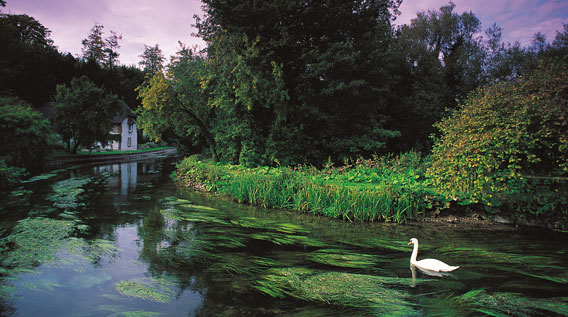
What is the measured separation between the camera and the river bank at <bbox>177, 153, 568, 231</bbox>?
8.55 meters

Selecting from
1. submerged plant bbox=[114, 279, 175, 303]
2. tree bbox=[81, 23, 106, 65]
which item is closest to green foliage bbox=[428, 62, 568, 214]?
submerged plant bbox=[114, 279, 175, 303]

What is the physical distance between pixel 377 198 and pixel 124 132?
4662cm

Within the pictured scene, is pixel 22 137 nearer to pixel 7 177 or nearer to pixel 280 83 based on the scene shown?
pixel 7 177

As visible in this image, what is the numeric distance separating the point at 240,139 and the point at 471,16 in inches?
974

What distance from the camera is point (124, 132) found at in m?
46.5

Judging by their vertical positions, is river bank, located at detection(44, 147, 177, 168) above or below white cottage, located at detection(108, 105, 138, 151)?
below

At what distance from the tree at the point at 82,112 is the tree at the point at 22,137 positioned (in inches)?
319

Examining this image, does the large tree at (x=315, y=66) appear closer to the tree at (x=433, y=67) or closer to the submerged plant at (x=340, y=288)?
the tree at (x=433, y=67)

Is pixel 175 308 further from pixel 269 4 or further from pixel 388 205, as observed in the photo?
pixel 269 4

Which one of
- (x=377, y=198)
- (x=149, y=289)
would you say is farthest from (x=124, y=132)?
(x=149, y=289)

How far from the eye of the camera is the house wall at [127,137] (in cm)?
4602

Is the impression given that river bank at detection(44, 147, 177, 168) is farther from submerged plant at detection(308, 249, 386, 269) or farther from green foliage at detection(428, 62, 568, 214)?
green foliage at detection(428, 62, 568, 214)

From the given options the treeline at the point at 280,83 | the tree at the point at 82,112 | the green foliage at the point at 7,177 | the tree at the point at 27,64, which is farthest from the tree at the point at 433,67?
the tree at the point at 27,64

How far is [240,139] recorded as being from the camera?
17.3 metres
